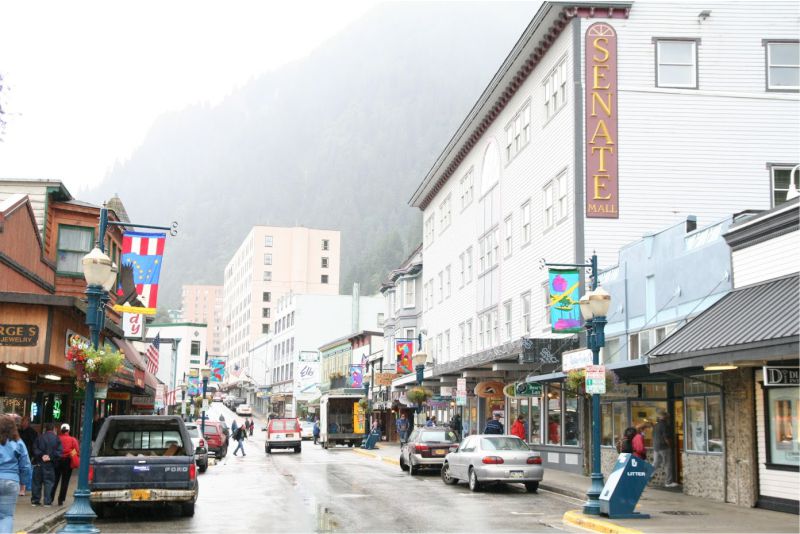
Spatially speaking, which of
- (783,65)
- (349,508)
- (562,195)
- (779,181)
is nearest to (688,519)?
(349,508)

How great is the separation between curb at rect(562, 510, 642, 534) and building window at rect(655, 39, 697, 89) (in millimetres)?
18216

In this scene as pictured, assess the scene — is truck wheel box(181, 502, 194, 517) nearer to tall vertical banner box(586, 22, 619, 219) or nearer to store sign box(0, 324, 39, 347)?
store sign box(0, 324, 39, 347)

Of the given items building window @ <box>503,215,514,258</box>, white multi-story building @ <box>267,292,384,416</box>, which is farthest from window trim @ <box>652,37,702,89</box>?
white multi-story building @ <box>267,292,384,416</box>

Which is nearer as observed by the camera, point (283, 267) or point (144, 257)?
point (144, 257)

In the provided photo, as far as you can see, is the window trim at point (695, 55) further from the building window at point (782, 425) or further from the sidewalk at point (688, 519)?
the building window at point (782, 425)

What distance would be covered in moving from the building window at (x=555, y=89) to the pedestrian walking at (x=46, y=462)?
783 inches

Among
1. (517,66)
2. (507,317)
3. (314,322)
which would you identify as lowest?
(507,317)

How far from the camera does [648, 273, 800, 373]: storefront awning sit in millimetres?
15117

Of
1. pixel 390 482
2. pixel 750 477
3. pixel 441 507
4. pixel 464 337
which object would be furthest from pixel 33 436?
pixel 464 337

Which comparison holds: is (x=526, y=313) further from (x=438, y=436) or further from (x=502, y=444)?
(x=502, y=444)

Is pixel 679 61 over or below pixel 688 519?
over

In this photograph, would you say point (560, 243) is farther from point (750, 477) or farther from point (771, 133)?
point (750, 477)

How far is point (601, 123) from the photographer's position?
97.8 feet

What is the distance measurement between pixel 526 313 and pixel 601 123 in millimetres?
8636
